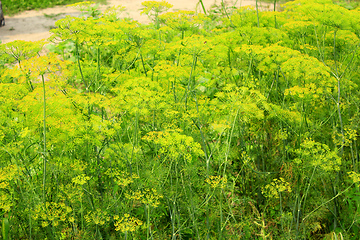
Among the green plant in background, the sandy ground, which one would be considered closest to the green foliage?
the sandy ground

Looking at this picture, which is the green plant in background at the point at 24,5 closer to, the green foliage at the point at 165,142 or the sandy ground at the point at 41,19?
the sandy ground at the point at 41,19

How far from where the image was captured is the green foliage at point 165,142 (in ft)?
8.06

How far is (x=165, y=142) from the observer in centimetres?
228

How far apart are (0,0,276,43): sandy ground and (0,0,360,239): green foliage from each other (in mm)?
5473

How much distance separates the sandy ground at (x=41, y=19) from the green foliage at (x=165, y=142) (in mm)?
5473

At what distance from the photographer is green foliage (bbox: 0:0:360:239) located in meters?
2.46

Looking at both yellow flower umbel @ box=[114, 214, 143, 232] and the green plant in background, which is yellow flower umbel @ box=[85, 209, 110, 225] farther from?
the green plant in background

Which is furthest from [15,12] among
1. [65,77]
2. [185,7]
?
[65,77]

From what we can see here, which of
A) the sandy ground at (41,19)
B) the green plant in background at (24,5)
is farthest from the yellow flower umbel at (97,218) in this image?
the green plant in background at (24,5)

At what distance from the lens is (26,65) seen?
Answer: 7.89ft

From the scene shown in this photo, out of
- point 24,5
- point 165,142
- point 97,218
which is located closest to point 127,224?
point 97,218

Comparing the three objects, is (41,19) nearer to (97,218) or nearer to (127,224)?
(97,218)

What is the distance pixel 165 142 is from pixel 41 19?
28.6ft

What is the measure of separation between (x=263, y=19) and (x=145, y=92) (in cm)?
210
